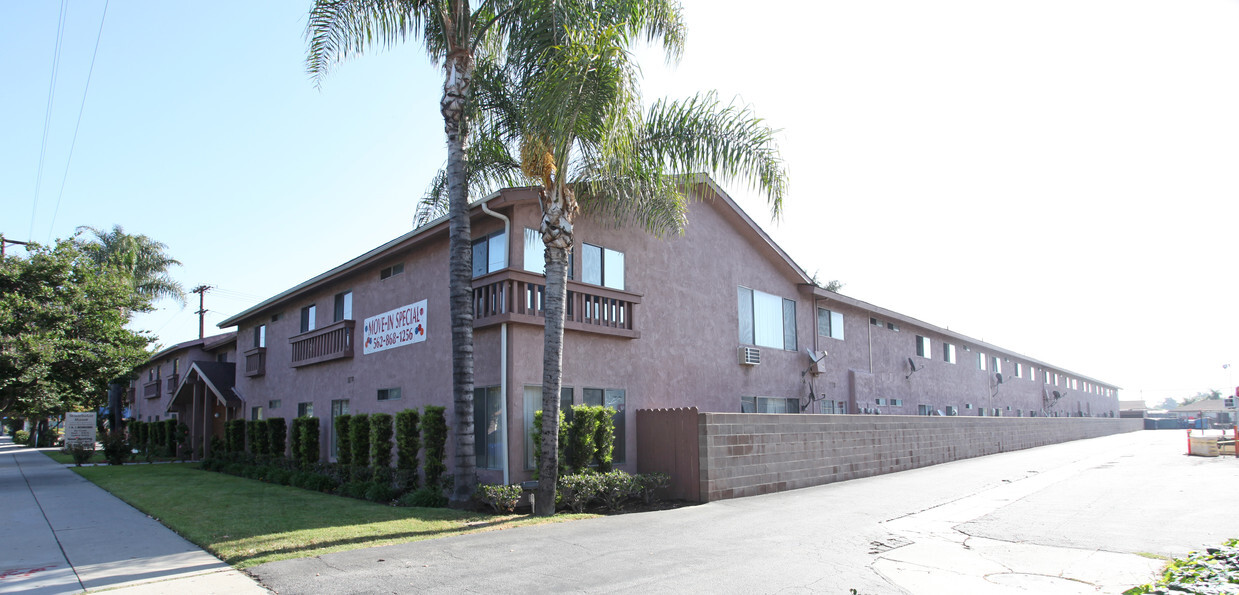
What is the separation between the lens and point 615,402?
49.7ft

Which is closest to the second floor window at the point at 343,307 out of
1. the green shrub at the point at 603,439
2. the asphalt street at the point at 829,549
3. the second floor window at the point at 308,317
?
the second floor window at the point at 308,317

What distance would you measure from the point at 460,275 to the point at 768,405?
33.3 feet

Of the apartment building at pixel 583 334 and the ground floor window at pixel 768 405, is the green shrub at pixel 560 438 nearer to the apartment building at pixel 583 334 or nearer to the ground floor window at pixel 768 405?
the apartment building at pixel 583 334

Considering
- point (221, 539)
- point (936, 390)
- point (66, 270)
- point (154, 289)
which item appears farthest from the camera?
point (154, 289)

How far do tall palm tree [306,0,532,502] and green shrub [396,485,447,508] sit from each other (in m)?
0.32

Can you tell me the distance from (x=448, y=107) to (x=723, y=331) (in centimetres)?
877

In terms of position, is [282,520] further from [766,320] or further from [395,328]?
[766,320]

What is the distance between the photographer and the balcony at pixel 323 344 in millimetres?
18438

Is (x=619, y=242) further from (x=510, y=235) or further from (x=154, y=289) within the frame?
(x=154, y=289)

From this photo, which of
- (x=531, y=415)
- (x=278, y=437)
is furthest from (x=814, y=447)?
(x=278, y=437)

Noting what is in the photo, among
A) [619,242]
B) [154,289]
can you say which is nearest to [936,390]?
[619,242]

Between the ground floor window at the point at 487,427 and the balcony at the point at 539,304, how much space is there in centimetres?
130

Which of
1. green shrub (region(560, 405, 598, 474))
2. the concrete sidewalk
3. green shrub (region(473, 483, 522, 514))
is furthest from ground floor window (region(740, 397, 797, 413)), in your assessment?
the concrete sidewalk

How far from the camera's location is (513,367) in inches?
522
